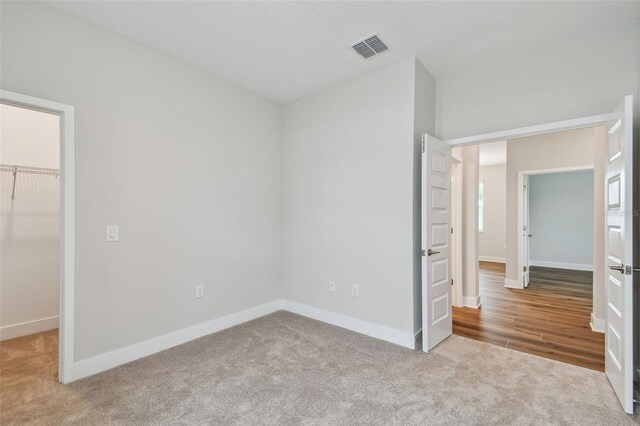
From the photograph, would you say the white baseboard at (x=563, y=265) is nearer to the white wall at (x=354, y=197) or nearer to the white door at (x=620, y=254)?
the white door at (x=620, y=254)

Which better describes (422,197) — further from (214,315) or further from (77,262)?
(77,262)

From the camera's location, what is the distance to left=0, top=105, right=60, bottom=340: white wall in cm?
303

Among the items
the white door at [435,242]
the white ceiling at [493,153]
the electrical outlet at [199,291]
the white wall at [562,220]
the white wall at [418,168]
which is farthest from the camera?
the white wall at [562,220]

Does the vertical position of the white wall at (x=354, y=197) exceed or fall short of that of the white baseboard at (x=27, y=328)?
it exceeds it

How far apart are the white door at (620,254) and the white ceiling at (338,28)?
0.90 m

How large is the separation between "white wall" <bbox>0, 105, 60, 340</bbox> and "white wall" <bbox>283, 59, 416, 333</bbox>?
2626 mm

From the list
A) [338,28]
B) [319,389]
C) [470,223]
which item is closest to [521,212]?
[470,223]

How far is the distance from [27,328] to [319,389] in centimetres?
319

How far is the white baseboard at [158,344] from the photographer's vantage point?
Answer: 237 cm

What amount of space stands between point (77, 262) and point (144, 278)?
0.53m

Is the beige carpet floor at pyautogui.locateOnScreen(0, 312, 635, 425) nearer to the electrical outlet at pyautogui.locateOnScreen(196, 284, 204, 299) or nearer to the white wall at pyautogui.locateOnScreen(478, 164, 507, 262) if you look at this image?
the electrical outlet at pyautogui.locateOnScreen(196, 284, 204, 299)

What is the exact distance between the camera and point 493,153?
7.32 metres

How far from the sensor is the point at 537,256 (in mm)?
7781

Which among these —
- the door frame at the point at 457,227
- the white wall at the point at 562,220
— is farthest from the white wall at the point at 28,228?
the white wall at the point at 562,220
